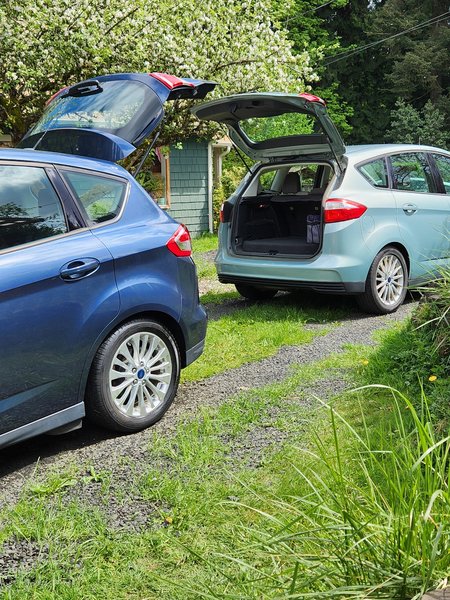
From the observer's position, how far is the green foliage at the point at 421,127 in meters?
28.6

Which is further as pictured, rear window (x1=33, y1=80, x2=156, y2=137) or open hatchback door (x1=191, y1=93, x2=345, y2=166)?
open hatchback door (x1=191, y1=93, x2=345, y2=166)

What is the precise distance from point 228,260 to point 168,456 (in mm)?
4006

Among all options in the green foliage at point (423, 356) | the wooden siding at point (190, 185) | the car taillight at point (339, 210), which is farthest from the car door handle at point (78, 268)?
the wooden siding at point (190, 185)

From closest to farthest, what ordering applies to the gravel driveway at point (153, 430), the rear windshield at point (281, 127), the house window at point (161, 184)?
1. the gravel driveway at point (153, 430)
2. the house window at point (161, 184)
3. the rear windshield at point (281, 127)

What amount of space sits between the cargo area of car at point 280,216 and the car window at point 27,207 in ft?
12.1

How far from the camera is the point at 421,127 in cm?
2906

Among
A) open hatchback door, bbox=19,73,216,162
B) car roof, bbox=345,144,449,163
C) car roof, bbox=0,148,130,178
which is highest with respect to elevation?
open hatchback door, bbox=19,73,216,162

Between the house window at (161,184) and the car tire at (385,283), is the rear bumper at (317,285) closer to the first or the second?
the car tire at (385,283)

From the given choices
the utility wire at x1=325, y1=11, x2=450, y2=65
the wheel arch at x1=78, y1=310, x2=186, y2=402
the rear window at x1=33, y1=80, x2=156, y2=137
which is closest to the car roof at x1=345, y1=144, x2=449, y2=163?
the rear window at x1=33, y1=80, x2=156, y2=137

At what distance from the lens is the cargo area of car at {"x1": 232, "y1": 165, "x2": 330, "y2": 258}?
7.54 m

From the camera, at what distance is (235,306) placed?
26.4 feet

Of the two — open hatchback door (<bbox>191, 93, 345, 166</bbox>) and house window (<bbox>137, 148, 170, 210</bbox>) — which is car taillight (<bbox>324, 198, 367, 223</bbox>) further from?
house window (<bbox>137, 148, 170, 210</bbox>)

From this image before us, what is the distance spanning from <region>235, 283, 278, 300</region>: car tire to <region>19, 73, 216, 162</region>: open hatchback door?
3.14 metres

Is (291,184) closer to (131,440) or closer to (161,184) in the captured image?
(131,440)
